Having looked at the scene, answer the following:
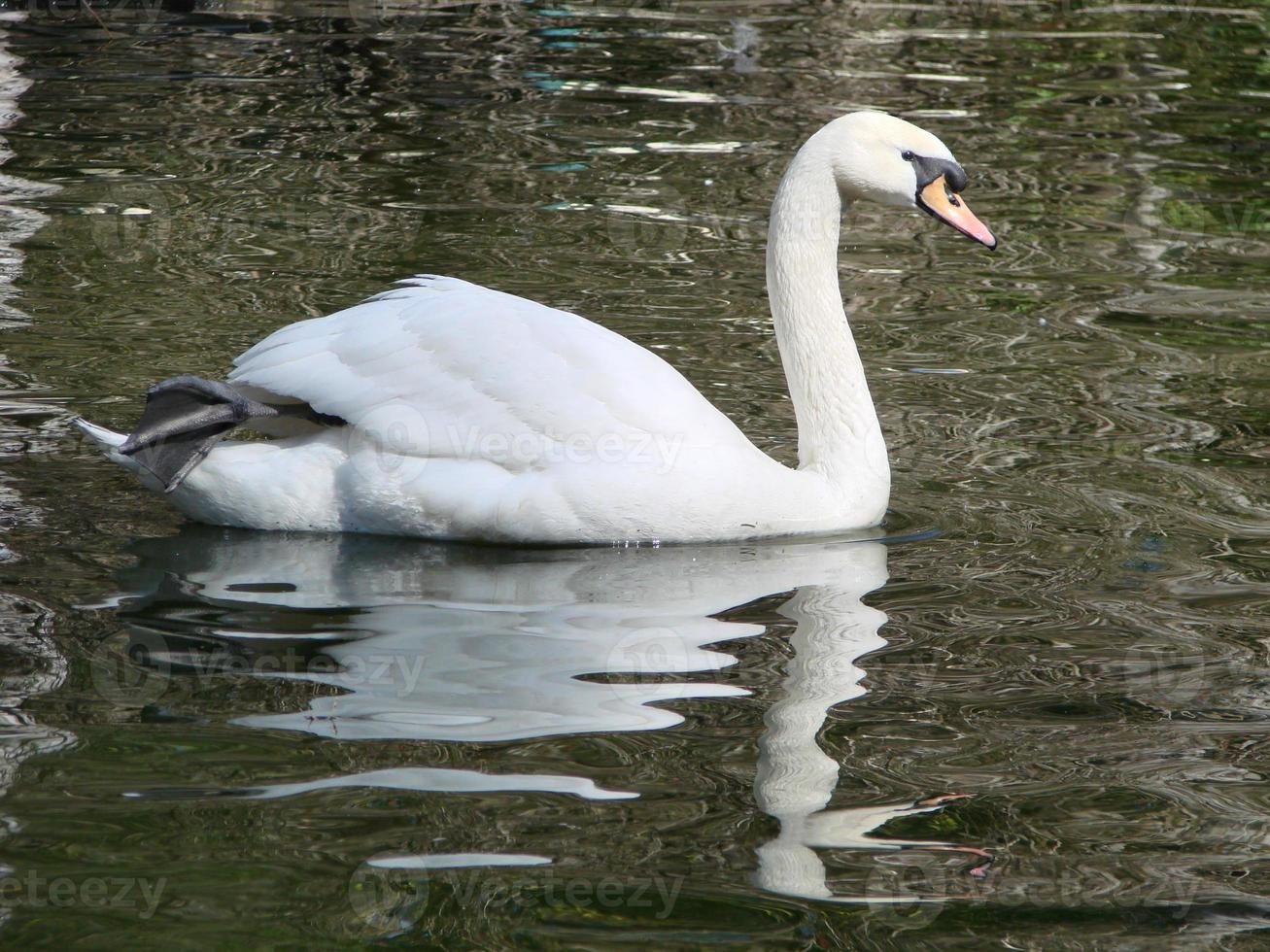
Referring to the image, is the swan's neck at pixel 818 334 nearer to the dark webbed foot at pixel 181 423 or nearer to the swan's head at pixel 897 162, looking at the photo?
the swan's head at pixel 897 162

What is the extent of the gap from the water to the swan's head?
3.35 ft

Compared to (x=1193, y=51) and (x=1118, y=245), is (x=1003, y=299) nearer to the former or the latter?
(x=1118, y=245)

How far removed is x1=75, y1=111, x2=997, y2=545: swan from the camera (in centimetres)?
544

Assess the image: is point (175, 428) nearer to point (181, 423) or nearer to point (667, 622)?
point (181, 423)

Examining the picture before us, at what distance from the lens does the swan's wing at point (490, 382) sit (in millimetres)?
5441

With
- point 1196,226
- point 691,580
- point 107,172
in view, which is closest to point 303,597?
point 691,580

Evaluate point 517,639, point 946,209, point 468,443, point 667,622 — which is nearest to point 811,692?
point 667,622

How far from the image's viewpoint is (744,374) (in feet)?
24.6

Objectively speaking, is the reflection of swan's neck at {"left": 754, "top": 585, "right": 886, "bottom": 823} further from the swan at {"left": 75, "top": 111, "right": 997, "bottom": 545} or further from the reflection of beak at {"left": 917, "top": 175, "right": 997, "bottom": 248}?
the reflection of beak at {"left": 917, "top": 175, "right": 997, "bottom": 248}

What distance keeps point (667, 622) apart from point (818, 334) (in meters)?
1.47

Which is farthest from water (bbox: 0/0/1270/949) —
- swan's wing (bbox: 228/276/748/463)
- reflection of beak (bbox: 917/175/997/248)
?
reflection of beak (bbox: 917/175/997/248)

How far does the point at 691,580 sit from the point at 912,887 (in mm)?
1874

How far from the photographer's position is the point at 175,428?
541 centimetres

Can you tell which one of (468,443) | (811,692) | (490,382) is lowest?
(811,692)
